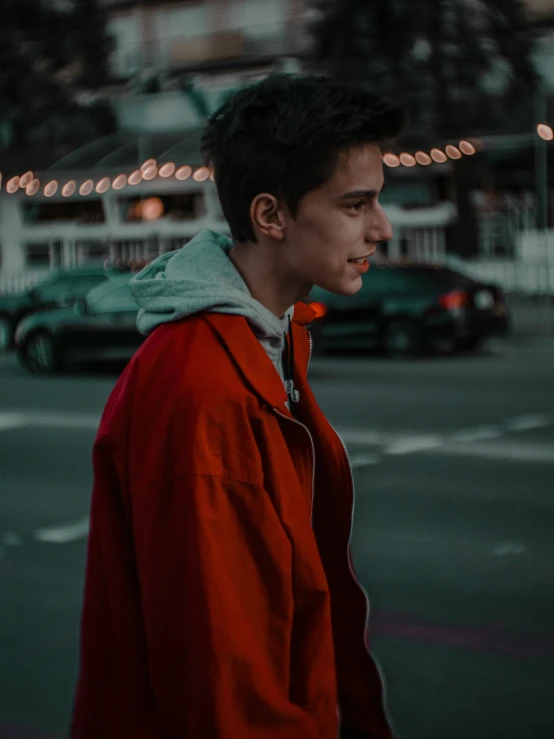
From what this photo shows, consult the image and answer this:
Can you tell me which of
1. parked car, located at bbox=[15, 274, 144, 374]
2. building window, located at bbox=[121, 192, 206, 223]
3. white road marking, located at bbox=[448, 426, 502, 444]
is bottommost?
white road marking, located at bbox=[448, 426, 502, 444]

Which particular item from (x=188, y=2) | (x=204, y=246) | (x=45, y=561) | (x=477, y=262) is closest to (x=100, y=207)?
(x=188, y=2)

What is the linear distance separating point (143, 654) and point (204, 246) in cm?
65

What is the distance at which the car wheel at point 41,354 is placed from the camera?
16797mm

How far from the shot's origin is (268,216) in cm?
193

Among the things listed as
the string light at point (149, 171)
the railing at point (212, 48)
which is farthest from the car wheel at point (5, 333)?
the railing at point (212, 48)

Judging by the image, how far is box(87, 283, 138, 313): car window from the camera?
16.4m

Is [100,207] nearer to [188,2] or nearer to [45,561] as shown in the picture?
[188,2]

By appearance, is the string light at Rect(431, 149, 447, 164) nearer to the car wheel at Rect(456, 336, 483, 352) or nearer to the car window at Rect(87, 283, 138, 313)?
the car wheel at Rect(456, 336, 483, 352)

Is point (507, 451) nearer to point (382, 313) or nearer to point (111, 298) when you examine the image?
point (111, 298)

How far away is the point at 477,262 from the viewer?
25109 millimetres

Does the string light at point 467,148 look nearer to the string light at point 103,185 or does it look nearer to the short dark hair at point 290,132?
the string light at point 103,185

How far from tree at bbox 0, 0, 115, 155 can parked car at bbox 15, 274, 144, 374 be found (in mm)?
20406

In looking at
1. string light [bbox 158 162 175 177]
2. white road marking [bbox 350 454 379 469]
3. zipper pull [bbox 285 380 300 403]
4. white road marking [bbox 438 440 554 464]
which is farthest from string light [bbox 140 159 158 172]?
zipper pull [bbox 285 380 300 403]

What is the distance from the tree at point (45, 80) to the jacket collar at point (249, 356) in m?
35.5
